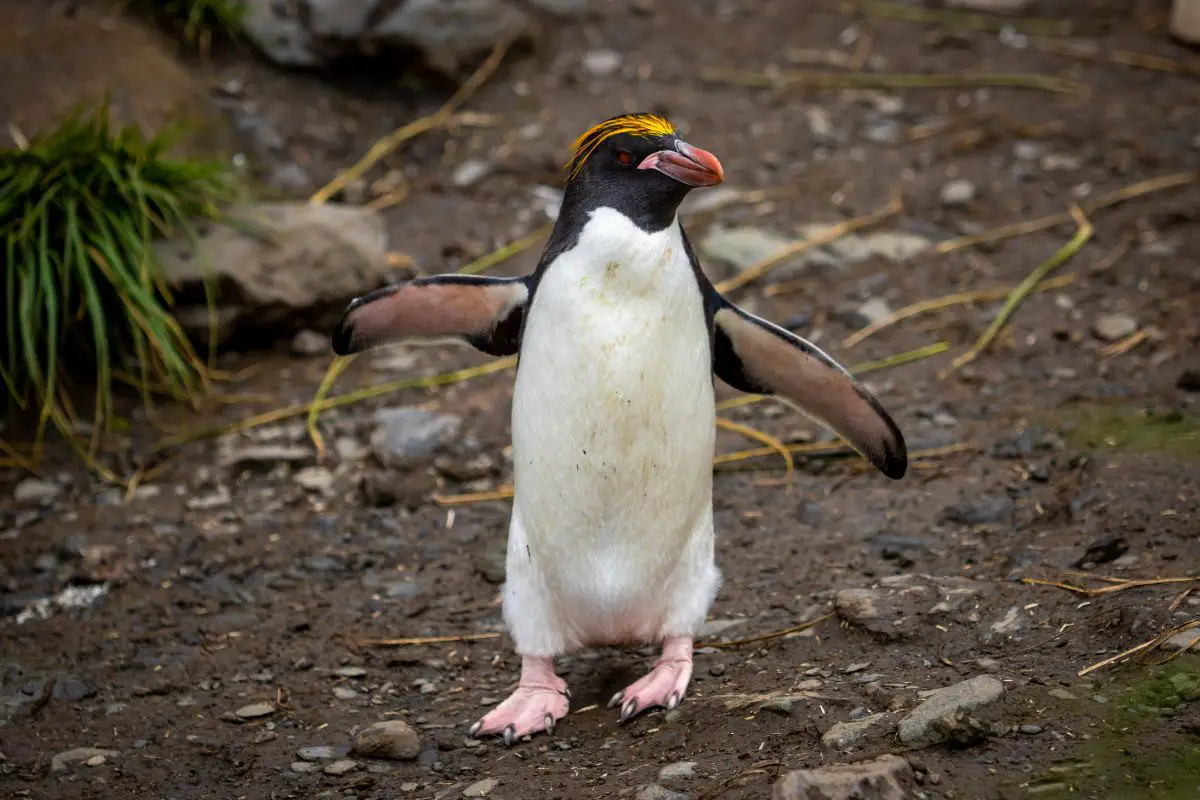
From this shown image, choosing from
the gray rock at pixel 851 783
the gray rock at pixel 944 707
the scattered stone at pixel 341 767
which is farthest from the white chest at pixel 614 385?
the gray rock at pixel 851 783

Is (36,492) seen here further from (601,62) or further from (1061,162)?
(1061,162)

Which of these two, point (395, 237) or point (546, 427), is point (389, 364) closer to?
point (395, 237)

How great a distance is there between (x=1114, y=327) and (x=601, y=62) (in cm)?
291

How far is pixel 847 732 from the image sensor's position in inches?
101

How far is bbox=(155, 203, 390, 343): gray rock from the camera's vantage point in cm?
488

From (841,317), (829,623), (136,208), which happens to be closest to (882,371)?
(841,317)

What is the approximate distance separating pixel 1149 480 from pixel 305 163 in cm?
370

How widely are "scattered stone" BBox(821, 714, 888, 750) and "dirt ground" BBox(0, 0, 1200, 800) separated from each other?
20mm

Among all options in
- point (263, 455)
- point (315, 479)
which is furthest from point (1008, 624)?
point (263, 455)

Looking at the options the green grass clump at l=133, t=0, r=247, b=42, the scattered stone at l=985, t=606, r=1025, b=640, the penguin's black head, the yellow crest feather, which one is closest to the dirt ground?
the scattered stone at l=985, t=606, r=1025, b=640

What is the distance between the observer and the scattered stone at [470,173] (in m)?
5.85

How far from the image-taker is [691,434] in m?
3.02

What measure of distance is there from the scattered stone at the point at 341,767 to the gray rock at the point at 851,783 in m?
1.02

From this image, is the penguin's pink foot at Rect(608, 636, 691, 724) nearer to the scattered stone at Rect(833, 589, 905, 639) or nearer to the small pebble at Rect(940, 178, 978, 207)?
the scattered stone at Rect(833, 589, 905, 639)
